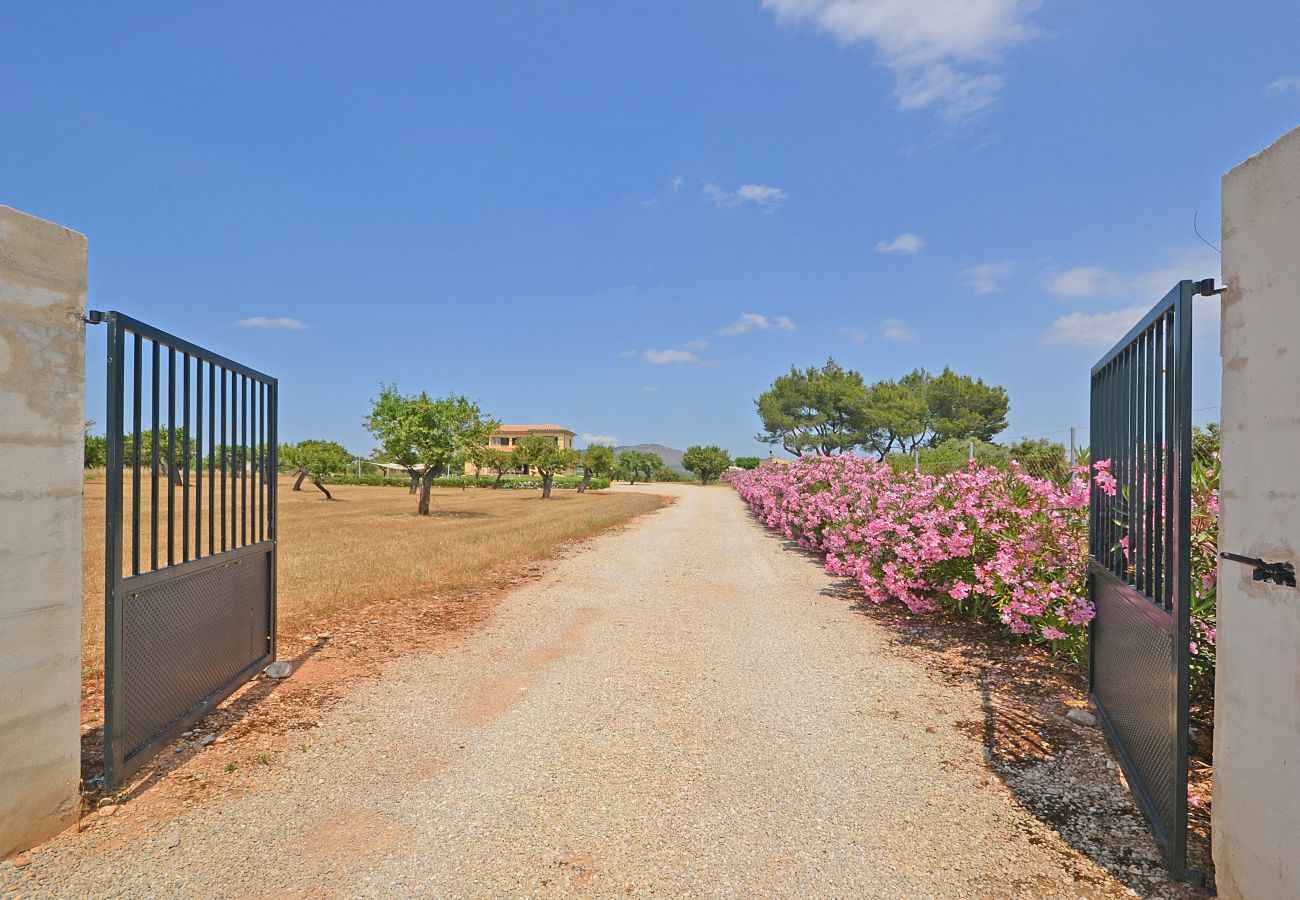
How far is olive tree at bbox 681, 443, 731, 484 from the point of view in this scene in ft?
229

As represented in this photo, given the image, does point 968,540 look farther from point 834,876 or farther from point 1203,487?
point 834,876

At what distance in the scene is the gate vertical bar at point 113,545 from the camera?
3.26m

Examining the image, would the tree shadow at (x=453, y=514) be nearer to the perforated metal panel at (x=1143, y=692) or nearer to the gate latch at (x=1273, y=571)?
the perforated metal panel at (x=1143, y=692)

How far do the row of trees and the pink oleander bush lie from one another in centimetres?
3952

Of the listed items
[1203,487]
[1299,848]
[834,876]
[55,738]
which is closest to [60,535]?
[55,738]

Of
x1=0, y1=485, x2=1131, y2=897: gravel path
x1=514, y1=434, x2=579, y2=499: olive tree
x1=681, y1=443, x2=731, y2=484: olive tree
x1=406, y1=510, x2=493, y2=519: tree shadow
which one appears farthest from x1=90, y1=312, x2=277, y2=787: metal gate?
x1=681, y1=443, x2=731, y2=484: olive tree

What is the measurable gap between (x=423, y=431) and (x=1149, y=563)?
22641 millimetres

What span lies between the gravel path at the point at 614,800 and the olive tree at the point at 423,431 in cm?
1882

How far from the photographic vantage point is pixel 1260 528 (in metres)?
2.32

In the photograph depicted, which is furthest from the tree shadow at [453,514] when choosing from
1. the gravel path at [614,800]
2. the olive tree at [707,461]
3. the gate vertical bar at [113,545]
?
the olive tree at [707,461]

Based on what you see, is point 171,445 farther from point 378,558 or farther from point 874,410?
point 874,410

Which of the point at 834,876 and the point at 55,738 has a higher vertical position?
the point at 55,738

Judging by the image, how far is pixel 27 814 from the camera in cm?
288

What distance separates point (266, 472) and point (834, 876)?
194 inches
